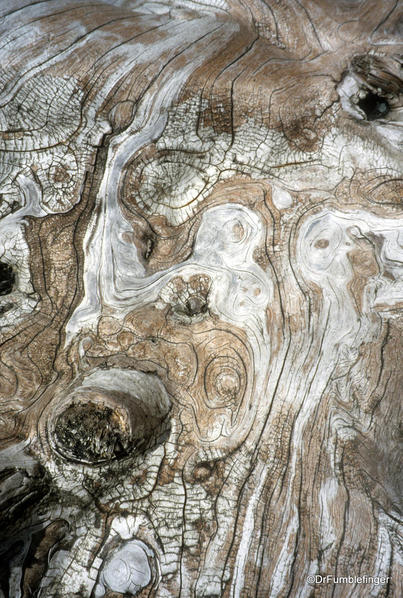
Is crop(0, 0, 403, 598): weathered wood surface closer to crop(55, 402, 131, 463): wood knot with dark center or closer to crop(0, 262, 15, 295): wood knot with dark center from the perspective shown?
crop(0, 262, 15, 295): wood knot with dark center

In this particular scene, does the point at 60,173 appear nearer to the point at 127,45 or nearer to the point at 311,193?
the point at 127,45

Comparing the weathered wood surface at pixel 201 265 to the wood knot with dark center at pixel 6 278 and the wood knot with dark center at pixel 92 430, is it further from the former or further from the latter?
the wood knot with dark center at pixel 92 430

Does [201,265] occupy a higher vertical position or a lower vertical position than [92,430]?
higher

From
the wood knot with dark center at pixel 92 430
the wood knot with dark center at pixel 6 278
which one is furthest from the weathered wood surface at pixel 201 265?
the wood knot with dark center at pixel 92 430

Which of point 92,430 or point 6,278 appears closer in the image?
point 92,430

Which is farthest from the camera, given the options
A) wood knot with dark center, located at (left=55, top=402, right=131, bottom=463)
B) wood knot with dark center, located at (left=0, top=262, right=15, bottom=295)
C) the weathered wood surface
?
wood knot with dark center, located at (left=0, top=262, right=15, bottom=295)

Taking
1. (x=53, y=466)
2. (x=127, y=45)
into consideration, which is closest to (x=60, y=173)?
(x=127, y=45)

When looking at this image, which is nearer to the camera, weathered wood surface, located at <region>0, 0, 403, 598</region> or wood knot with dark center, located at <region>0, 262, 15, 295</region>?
weathered wood surface, located at <region>0, 0, 403, 598</region>

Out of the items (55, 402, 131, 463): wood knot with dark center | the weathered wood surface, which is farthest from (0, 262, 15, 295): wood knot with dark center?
(55, 402, 131, 463): wood knot with dark center
